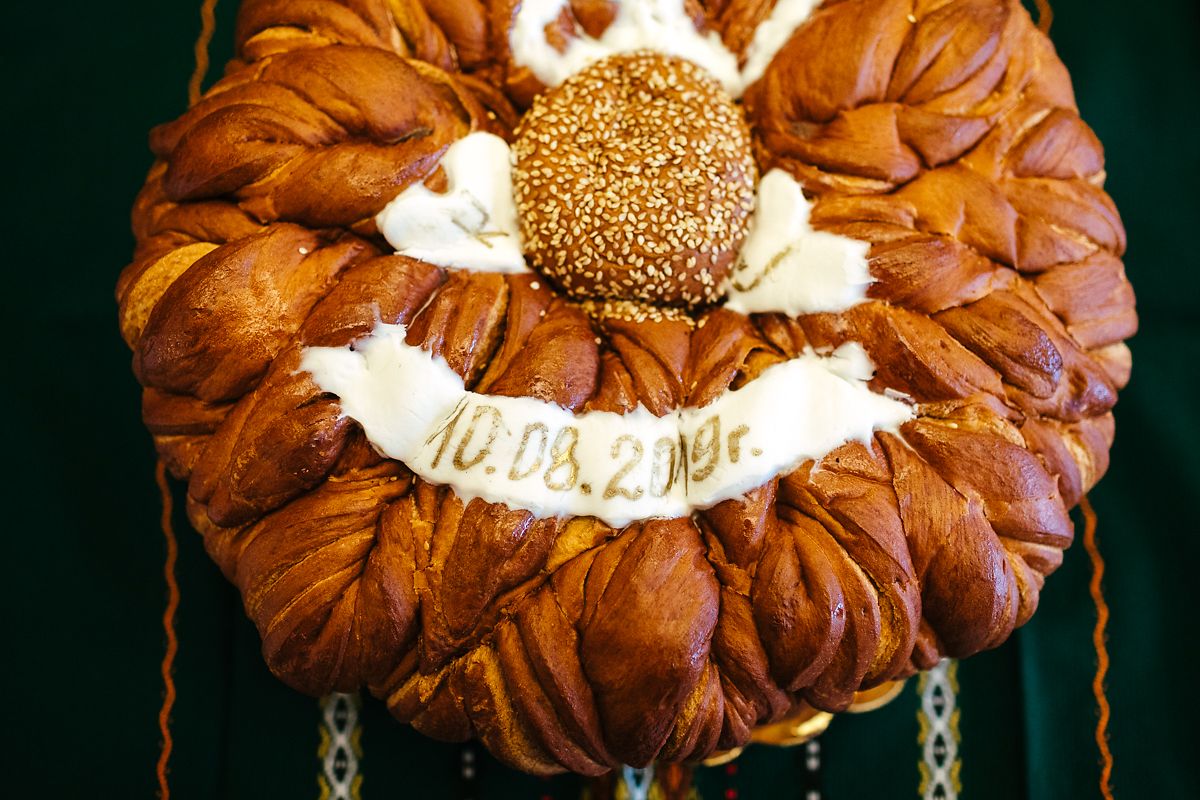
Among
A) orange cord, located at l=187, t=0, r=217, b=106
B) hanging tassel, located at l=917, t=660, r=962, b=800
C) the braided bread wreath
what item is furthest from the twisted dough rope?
hanging tassel, located at l=917, t=660, r=962, b=800

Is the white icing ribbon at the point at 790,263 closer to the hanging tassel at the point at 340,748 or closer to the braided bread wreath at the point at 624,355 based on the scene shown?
the braided bread wreath at the point at 624,355

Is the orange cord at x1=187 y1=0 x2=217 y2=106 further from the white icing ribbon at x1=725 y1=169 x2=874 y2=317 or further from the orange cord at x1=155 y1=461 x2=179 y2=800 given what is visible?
the white icing ribbon at x1=725 y1=169 x2=874 y2=317

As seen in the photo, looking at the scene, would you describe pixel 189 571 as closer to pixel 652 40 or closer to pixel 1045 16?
pixel 652 40

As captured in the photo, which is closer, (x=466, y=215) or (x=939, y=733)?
(x=466, y=215)

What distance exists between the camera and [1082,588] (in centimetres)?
176

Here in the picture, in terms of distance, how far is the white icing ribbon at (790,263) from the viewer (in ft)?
4.02

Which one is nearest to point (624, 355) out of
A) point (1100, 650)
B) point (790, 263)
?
point (790, 263)

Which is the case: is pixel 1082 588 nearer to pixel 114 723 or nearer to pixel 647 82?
pixel 647 82

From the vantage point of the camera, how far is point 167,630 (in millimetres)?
1685

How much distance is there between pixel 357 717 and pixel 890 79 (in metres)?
1.34

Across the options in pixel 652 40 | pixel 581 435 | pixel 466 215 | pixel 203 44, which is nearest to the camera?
pixel 581 435

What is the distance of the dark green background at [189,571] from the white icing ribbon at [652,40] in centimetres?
84

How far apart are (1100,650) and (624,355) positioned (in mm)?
1112

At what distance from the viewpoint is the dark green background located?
166 cm
